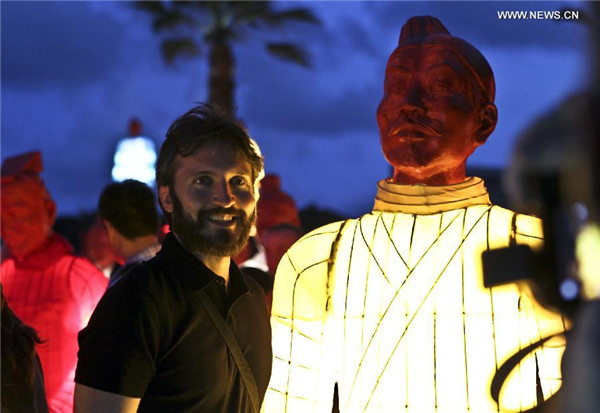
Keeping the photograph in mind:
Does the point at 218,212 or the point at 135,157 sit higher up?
the point at 135,157

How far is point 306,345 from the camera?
3.21 m

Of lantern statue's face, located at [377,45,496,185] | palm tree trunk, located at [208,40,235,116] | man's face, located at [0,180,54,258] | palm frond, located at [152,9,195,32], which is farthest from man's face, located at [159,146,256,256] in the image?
palm frond, located at [152,9,195,32]

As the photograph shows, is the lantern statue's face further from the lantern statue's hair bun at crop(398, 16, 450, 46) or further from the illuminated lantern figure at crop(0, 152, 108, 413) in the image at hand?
the illuminated lantern figure at crop(0, 152, 108, 413)

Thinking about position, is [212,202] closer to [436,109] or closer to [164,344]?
[164,344]

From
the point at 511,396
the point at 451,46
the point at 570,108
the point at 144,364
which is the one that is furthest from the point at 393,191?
the point at 570,108

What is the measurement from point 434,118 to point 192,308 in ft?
3.61

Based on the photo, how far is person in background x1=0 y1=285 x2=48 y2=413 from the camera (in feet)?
9.75

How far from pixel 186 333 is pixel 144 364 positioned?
0.55 ft

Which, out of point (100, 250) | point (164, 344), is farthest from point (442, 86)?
point (100, 250)

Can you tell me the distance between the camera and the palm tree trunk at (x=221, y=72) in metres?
13.9

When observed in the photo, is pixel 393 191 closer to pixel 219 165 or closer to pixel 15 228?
pixel 219 165

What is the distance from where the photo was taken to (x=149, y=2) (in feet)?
47.8

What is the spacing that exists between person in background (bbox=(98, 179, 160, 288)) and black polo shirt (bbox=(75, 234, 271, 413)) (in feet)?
4.93

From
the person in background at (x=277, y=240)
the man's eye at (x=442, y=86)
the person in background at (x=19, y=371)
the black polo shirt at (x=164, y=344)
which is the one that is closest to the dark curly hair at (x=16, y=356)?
the person in background at (x=19, y=371)
